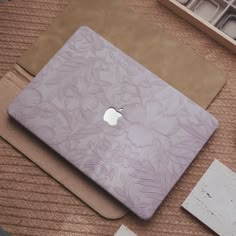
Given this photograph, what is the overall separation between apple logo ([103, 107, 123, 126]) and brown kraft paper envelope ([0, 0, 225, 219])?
4.8 inches

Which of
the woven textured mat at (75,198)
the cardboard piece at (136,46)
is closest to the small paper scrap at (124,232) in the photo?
the woven textured mat at (75,198)

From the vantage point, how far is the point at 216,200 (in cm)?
98

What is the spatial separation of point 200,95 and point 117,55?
20cm

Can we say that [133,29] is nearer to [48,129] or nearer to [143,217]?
[48,129]

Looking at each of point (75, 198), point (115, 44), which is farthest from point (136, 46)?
point (75, 198)

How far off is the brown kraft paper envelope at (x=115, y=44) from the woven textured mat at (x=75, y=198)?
0.07ft

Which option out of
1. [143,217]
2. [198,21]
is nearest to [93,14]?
[198,21]

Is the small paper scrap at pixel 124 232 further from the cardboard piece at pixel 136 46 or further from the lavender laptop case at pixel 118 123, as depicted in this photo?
the cardboard piece at pixel 136 46

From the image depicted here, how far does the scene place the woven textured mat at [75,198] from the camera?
98cm

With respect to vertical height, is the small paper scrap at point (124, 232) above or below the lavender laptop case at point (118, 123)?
below

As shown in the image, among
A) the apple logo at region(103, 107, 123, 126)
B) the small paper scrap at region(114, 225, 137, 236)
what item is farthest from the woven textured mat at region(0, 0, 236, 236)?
the apple logo at region(103, 107, 123, 126)

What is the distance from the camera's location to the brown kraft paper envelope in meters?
1.01

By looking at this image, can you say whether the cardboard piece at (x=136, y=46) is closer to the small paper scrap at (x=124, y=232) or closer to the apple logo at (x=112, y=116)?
the apple logo at (x=112, y=116)

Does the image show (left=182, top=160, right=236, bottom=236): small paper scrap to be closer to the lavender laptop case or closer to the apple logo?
the lavender laptop case
